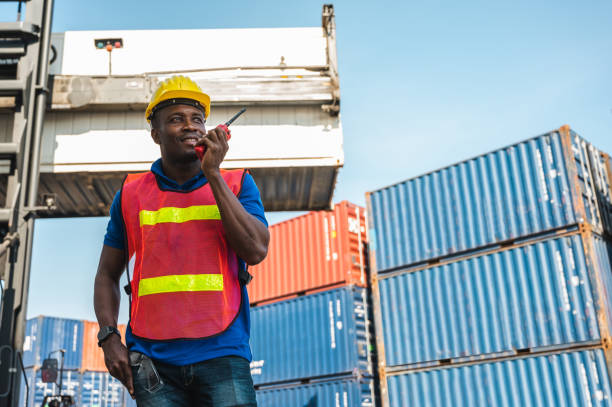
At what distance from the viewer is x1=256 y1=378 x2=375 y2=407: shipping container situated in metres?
13.9

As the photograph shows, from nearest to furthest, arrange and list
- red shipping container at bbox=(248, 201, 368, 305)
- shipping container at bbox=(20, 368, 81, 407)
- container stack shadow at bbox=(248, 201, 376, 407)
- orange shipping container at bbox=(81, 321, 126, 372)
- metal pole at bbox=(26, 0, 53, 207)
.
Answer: metal pole at bbox=(26, 0, 53, 207), container stack shadow at bbox=(248, 201, 376, 407), red shipping container at bbox=(248, 201, 368, 305), shipping container at bbox=(20, 368, 81, 407), orange shipping container at bbox=(81, 321, 126, 372)

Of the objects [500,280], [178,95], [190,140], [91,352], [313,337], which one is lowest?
[190,140]

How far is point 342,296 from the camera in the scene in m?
14.9

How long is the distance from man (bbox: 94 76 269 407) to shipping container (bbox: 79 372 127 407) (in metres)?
27.3

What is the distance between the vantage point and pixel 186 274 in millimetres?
1820

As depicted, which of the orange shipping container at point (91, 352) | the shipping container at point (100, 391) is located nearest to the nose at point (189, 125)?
the shipping container at point (100, 391)

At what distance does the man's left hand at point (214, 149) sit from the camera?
5.82 feet

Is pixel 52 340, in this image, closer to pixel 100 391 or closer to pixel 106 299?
pixel 100 391

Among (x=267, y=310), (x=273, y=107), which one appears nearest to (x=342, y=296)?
(x=267, y=310)

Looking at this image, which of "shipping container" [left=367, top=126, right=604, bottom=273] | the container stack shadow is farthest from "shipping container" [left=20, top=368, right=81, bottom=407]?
"shipping container" [left=367, top=126, right=604, bottom=273]

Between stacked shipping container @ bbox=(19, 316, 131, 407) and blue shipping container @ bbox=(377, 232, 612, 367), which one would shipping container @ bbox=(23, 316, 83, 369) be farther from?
blue shipping container @ bbox=(377, 232, 612, 367)

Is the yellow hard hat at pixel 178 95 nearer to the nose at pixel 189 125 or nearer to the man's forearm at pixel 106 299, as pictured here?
the nose at pixel 189 125

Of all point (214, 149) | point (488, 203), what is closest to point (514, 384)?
point (488, 203)

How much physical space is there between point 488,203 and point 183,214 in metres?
11.3
